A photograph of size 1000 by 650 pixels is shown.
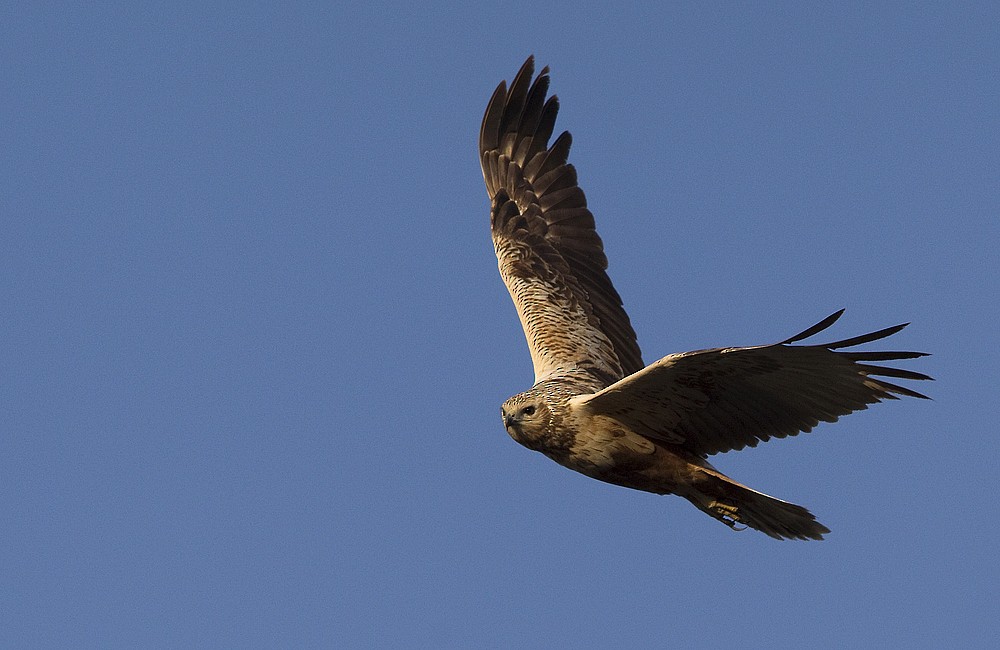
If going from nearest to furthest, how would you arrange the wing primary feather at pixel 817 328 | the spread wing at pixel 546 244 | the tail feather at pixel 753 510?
the wing primary feather at pixel 817 328 → the tail feather at pixel 753 510 → the spread wing at pixel 546 244

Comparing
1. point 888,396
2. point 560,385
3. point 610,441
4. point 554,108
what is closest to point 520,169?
point 554,108

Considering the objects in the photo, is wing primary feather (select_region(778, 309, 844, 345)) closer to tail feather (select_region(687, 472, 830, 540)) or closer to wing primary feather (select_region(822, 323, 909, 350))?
wing primary feather (select_region(822, 323, 909, 350))

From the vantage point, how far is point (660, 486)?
8.60m

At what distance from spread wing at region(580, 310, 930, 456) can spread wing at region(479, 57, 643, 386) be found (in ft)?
5.11

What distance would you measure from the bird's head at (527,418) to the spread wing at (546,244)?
53.3 inches

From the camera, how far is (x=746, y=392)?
26.5 feet

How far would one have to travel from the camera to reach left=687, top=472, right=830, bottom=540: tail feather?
8344mm

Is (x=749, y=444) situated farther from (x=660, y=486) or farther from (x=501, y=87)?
(x=501, y=87)

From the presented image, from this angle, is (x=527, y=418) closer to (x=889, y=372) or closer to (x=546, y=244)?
(x=889, y=372)

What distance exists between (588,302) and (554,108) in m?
2.22

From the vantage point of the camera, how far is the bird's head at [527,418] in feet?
27.7

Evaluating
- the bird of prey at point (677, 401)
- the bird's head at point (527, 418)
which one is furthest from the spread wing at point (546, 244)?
the bird's head at point (527, 418)

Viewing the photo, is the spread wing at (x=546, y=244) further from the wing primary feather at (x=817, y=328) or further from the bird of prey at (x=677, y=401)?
the wing primary feather at (x=817, y=328)

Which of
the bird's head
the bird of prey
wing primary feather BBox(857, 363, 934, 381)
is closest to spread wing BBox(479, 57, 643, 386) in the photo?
the bird of prey
